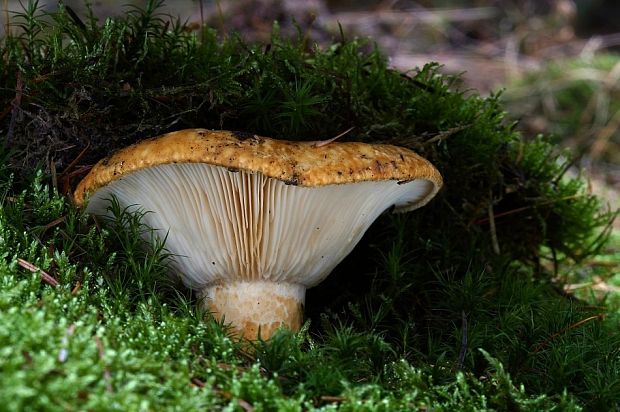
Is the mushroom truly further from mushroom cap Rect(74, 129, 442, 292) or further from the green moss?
the green moss

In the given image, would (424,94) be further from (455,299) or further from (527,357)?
(527,357)

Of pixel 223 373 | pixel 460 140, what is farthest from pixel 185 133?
pixel 460 140

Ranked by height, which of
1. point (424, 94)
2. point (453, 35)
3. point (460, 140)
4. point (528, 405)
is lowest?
point (528, 405)

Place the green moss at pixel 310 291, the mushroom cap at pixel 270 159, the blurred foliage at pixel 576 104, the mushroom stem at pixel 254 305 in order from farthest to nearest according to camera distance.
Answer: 1. the blurred foliage at pixel 576 104
2. the mushroom stem at pixel 254 305
3. the mushroom cap at pixel 270 159
4. the green moss at pixel 310 291

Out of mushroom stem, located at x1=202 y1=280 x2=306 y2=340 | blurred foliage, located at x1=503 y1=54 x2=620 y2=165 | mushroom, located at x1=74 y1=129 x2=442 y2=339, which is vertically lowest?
mushroom stem, located at x1=202 y1=280 x2=306 y2=340

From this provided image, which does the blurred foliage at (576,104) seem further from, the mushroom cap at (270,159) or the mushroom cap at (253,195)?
the mushroom cap at (270,159)

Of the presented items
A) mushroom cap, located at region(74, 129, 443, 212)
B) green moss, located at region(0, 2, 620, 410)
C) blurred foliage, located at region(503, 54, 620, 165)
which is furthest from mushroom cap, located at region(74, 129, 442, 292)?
blurred foliage, located at region(503, 54, 620, 165)

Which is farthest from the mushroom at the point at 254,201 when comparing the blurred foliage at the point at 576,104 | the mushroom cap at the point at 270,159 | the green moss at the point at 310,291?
the blurred foliage at the point at 576,104

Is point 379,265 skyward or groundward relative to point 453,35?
groundward
